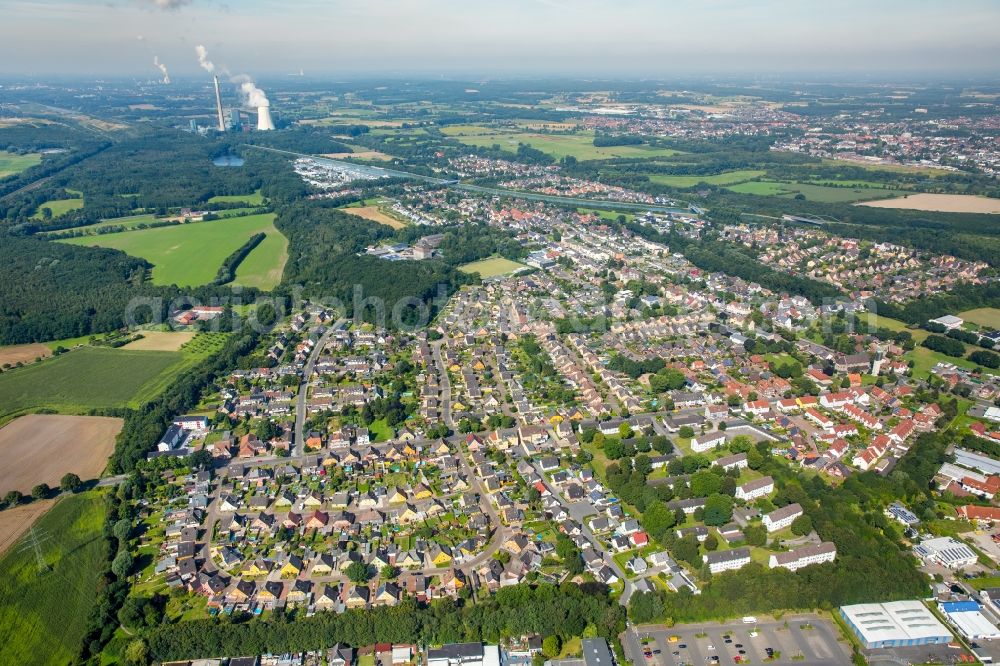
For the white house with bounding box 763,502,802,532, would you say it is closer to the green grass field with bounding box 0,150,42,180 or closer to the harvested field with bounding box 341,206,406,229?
the harvested field with bounding box 341,206,406,229

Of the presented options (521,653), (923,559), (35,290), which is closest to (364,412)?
(521,653)

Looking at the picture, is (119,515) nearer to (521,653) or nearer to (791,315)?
(521,653)

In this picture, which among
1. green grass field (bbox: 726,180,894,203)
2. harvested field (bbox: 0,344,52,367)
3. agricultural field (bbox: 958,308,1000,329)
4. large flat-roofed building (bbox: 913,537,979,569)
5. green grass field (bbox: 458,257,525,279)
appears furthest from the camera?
green grass field (bbox: 726,180,894,203)

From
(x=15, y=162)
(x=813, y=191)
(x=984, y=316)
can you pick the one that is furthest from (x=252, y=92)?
(x=984, y=316)

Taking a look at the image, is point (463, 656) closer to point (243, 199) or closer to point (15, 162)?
point (243, 199)

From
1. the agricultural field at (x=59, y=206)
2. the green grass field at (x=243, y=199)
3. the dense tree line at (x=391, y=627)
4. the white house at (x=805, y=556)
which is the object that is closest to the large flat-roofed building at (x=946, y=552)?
the white house at (x=805, y=556)

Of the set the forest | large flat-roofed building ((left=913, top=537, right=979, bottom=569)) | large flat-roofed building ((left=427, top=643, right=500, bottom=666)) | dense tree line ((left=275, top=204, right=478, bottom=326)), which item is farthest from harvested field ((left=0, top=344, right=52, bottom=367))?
large flat-roofed building ((left=913, top=537, right=979, bottom=569))
